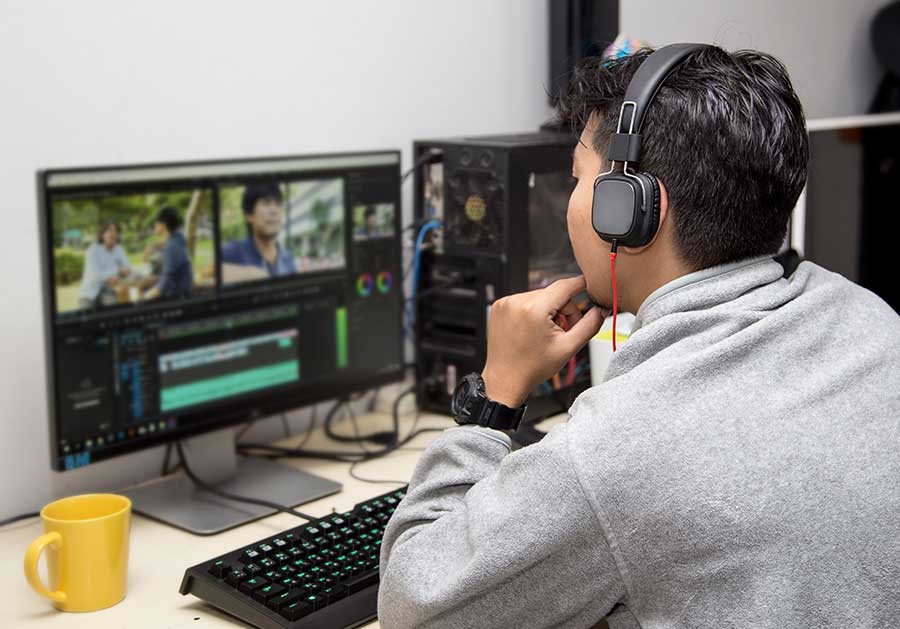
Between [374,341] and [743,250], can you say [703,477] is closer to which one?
[743,250]

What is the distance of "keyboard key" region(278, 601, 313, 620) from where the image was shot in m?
1.07

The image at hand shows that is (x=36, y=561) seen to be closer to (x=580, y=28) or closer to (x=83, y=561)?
(x=83, y=561)

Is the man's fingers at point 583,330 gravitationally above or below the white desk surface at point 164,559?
above

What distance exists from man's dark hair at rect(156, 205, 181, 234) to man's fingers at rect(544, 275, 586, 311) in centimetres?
53

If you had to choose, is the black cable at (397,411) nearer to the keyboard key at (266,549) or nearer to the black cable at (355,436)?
the black cable at (355,436)

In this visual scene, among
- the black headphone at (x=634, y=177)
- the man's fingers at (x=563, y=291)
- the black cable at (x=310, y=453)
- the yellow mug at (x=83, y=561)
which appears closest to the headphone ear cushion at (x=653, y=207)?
the black headphone at (x=634, y=177)

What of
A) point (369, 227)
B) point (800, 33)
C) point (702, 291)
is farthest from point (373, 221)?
point (800, 33)

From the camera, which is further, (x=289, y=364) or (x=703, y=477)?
(x=289, y=364)

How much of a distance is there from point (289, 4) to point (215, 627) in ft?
3.33

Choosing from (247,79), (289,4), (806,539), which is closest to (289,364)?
(247,79)

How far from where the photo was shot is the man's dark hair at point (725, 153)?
3.16 ft

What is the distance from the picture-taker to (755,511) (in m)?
0.85

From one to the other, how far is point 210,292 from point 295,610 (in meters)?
0.53

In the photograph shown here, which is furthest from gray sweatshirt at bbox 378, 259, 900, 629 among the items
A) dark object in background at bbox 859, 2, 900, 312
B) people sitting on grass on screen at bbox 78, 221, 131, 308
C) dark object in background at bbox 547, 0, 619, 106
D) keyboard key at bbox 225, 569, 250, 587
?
dark object in background at bbox 859, 2, 900, 312
